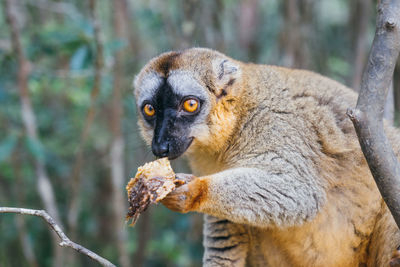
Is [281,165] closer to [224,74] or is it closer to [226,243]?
[224,74]

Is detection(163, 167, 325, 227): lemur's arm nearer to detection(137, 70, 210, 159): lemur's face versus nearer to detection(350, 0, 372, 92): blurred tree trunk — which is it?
detection(137, 70, 210, 159): lemur's face

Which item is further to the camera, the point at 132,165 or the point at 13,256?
the point at 132,165

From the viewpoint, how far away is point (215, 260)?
15.2 feet

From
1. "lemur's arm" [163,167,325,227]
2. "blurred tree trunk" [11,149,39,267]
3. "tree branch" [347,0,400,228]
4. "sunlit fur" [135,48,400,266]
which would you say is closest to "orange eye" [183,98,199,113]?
"sunlit fur" [135,48,400,266]

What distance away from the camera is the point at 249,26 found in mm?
11312

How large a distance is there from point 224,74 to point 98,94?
3.41 metres

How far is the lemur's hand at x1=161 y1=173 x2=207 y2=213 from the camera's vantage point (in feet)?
10.2

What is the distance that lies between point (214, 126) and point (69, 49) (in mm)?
3180

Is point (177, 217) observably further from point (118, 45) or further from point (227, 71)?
point (227, 71)

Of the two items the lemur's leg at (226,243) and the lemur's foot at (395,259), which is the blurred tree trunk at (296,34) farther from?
the lemur's foot at (395,259)

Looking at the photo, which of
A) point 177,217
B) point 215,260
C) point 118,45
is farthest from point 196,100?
point 177,217

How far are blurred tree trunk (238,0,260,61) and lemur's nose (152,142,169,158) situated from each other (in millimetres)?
7195

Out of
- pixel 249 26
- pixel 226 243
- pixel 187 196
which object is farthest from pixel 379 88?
pixel 249 26

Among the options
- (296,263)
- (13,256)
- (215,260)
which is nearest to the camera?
(296,263)
